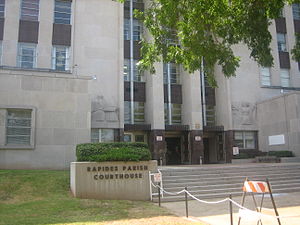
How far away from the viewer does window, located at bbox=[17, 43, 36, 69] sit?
25.0m

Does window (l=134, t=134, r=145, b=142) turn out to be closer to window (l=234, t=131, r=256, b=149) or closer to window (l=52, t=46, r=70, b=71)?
window (l=52, t=46, r=70, b=71)

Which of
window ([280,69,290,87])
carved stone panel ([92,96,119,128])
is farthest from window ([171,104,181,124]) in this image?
window ([280,69,290,87])

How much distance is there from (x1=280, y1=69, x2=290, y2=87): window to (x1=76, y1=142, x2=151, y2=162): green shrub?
72.0 feet

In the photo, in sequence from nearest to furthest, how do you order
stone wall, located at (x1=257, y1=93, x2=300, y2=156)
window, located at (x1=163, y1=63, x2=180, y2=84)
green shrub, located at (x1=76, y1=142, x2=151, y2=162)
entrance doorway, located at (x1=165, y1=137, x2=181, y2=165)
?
1. green shrub, located at (x1=76, y1=142, x2=151, y2=162)
2. stone wall, located at (x1=257, y1=93, x2=300, y2=156)
3. window, located at (x1=163, y1=63, x2=180, y2=84)
4. entrance doorway, located at (x1=165, y1=137, x2=181, y2=165)

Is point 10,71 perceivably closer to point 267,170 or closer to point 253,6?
point 253,6

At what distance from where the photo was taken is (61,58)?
85.4 ft

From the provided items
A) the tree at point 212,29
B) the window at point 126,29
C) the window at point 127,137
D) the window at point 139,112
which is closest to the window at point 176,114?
the window at point 139,112

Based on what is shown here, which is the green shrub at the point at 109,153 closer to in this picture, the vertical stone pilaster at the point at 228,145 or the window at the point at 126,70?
the window at the point at 126,70

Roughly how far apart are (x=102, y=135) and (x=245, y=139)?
13.2 m

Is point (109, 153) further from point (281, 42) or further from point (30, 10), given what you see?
point (281, 42)

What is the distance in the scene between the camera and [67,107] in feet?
65.2

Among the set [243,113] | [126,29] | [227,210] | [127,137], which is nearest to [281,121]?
[243,113]

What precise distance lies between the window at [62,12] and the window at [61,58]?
228 cm

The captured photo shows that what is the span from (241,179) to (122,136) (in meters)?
11.5
